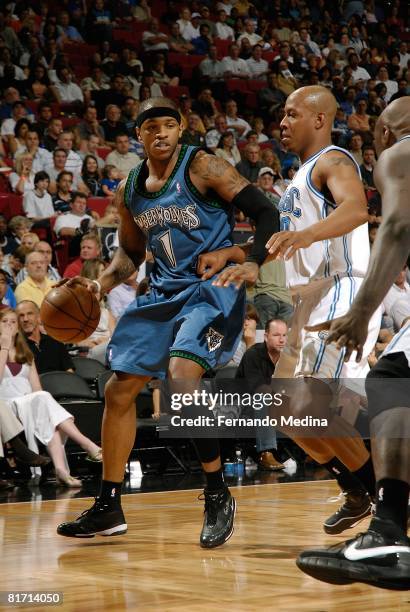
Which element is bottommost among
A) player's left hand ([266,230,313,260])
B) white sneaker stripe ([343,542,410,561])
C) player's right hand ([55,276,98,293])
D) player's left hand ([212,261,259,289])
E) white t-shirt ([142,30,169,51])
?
white sneaker stripe ([343,542,410,561])

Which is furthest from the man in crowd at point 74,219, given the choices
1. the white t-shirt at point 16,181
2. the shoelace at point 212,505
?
the shoelace at point 212,505

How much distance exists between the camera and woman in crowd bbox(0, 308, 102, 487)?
24.2 ft

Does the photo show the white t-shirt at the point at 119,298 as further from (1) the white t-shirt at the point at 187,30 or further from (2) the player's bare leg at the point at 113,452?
(1) the white t-shirt at the point at 187,30

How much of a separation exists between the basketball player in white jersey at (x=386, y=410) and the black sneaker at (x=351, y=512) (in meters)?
1.59

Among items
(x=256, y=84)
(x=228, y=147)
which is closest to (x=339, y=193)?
(x=228, y=147)

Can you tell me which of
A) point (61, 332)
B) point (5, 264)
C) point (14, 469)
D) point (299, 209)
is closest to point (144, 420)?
point (14, 469)

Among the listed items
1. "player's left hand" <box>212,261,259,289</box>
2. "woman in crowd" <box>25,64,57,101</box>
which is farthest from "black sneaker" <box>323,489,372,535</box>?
"woman in crowd" <box>25,64,57,101</box>

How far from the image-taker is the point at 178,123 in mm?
4414

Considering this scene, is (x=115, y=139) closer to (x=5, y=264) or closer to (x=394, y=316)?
(x=5, y=264)

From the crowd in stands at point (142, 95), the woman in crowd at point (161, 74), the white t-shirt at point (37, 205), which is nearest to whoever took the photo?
the crowd in stands at point (142, 95)

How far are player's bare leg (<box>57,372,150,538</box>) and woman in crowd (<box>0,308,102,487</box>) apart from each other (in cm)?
293

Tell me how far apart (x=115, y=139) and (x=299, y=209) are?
27.9 feet

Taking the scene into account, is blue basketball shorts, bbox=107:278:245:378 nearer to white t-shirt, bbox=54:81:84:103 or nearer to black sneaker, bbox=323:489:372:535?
black sneaker, bbox=323:489:372:535

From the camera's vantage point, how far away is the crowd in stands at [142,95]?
9.74 meters
